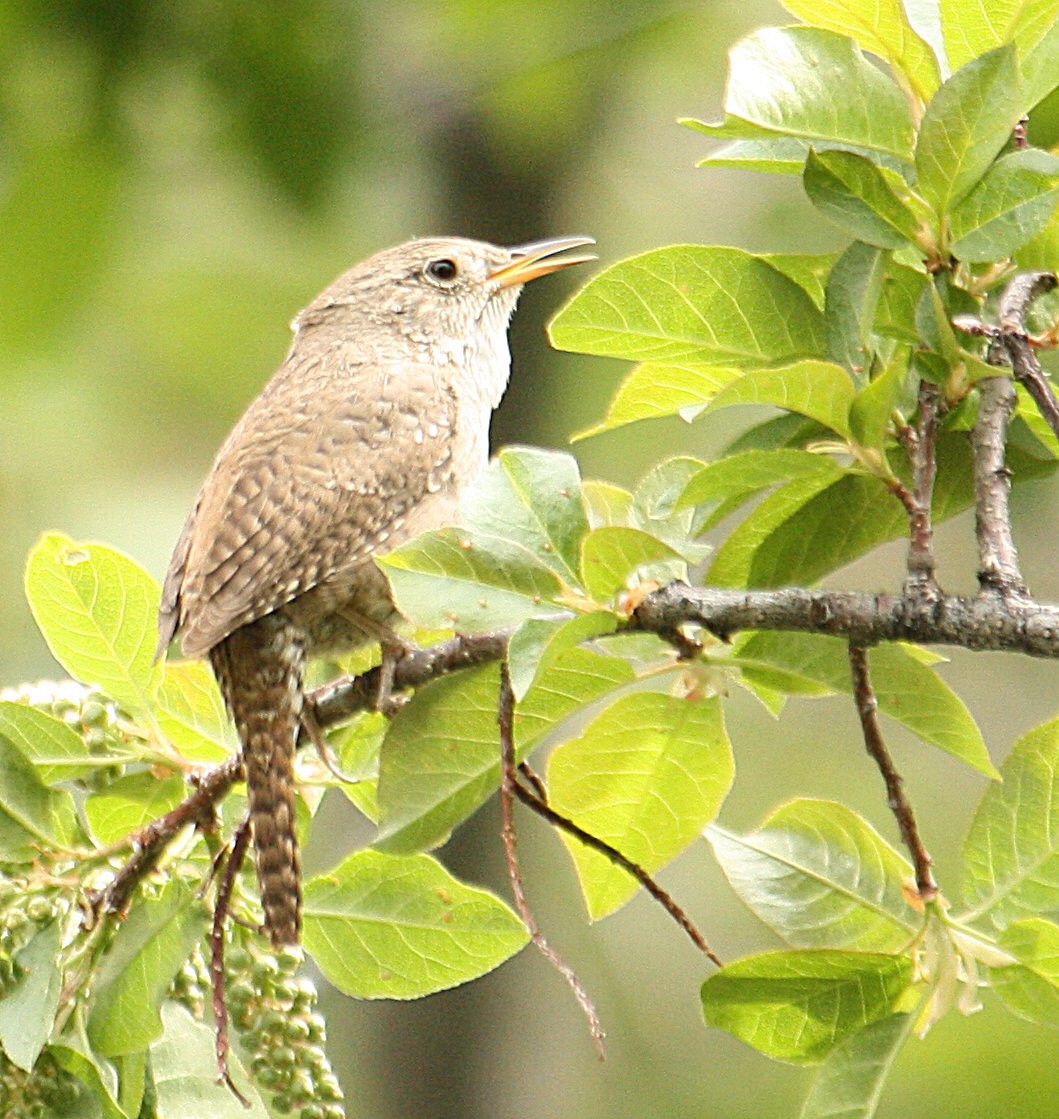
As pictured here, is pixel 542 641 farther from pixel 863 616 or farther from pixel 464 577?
pixel 863 616

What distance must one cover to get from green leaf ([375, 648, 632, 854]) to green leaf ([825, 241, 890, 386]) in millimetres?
536

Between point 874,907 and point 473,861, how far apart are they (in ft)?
13.9

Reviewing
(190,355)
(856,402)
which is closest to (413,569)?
(856,402)

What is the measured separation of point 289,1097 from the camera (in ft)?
7.38

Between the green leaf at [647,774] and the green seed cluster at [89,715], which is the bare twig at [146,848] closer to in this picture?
the green seed cluster at [89,715]

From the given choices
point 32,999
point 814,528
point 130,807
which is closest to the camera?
point 814,528

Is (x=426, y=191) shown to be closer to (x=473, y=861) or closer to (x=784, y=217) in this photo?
(x=784, y=217)

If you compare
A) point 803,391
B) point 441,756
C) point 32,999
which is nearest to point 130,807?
point 32,999

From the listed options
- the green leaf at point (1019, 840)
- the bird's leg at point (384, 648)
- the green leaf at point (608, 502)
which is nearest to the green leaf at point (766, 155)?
the green leaf at point (608, 502)

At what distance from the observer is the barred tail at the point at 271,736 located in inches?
96.5

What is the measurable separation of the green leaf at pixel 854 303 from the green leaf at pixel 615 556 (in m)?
0.31

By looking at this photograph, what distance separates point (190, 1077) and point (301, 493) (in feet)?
3.56

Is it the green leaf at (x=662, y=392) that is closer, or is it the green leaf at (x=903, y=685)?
the green leaf at (x=903, y=685)

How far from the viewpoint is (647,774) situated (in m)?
2.24
